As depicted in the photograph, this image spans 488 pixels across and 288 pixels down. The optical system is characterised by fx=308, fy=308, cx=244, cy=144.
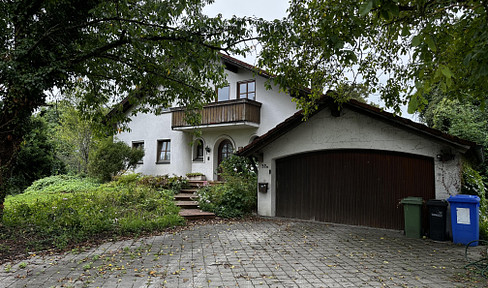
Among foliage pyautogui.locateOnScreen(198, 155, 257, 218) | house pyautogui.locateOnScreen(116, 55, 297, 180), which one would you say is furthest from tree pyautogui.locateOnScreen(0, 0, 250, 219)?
house pyautogui.locateOnScreen(116, 55, 297, 180)

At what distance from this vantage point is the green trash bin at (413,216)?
7.66m

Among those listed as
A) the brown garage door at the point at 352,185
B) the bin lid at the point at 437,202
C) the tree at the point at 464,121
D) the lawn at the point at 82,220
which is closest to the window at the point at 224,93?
the brown garage door at the point at 352,185

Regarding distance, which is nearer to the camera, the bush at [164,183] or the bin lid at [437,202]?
the bin lid at [437,202]

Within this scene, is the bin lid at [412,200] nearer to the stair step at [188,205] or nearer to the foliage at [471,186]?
the foliage at [471,186]

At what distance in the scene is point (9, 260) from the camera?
17.6ft

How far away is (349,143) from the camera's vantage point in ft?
30.7

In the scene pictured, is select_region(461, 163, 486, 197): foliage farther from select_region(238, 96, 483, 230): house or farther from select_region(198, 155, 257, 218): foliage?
select_region(198, 155, 257, 218): foliage

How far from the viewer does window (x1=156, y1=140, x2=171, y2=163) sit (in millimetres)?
18477

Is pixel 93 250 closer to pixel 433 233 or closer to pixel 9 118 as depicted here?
pixel 9 118

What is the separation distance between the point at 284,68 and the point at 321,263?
4.22 meters

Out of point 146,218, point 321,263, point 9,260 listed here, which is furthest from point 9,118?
point 321,263

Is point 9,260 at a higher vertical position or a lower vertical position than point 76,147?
lower

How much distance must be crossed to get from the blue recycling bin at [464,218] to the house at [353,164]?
0.75 metres

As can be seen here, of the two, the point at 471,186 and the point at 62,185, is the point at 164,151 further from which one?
the point at 471,186
